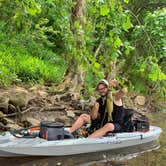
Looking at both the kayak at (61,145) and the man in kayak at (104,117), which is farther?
the man in kayak at (104,117)

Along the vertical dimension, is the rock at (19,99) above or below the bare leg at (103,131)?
above

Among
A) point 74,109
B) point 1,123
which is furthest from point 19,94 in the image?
point 74,109

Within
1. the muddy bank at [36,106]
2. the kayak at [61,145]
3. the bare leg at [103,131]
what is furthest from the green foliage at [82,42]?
the kayak at [61,145]

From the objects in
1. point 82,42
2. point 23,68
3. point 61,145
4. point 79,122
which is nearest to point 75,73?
point 23,68

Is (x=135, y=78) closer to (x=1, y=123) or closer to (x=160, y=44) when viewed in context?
(x=160, y=44)

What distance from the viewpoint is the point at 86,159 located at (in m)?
8.26

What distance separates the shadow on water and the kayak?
0.33 feet

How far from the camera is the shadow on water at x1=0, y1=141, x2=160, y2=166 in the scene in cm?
766

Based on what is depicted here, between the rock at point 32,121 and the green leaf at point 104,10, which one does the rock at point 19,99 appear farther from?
the green leaf at point 104,10

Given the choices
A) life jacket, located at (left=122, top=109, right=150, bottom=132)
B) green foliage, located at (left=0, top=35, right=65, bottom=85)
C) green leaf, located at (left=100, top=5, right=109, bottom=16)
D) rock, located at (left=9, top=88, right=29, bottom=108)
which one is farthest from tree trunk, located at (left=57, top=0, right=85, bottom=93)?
green leaf, located at (left=100, top=5, right=109, bottom=16)

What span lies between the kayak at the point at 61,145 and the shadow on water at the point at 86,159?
0.33ft

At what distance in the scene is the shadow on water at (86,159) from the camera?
7656mm

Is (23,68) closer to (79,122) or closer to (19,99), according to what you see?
(19,99)

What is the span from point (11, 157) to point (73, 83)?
→ 17.4ft
